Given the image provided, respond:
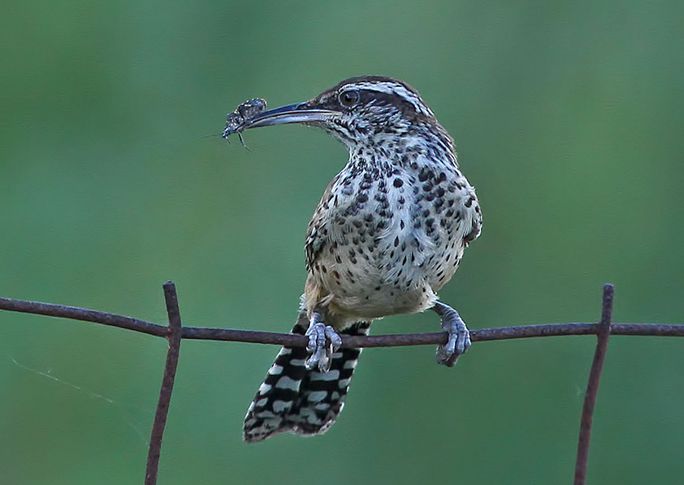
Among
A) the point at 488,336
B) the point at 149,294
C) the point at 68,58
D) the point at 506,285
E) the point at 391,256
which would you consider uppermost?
the point at 68,58

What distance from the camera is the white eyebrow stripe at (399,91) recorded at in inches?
197

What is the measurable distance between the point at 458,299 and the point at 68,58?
11.7 feet

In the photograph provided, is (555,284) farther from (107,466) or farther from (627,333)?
(627,333)

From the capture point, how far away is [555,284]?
27.7ft

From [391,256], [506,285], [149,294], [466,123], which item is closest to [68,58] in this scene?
[149,294]

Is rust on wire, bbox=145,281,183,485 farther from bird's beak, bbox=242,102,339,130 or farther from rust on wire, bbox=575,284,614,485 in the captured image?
bird's beak, bbox=242,102,339,130

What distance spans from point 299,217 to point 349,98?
3.07 m

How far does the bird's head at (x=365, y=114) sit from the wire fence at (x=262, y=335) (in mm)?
1317

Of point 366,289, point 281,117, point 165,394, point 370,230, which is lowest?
point 165,394

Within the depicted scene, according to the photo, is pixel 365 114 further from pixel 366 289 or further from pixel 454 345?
pixel 454 345

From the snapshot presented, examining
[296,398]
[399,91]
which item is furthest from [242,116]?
[296,398]

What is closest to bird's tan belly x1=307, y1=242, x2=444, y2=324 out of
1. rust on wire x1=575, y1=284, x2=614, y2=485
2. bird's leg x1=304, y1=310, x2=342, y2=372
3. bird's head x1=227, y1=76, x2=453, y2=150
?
bird's leg x1=304, y1=310, x2=342, y2=372

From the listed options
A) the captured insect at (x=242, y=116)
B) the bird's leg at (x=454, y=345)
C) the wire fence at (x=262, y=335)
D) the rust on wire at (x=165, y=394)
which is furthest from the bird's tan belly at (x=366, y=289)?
the rust on wire at (x=165, y=394)

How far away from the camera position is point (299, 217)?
316 inches
